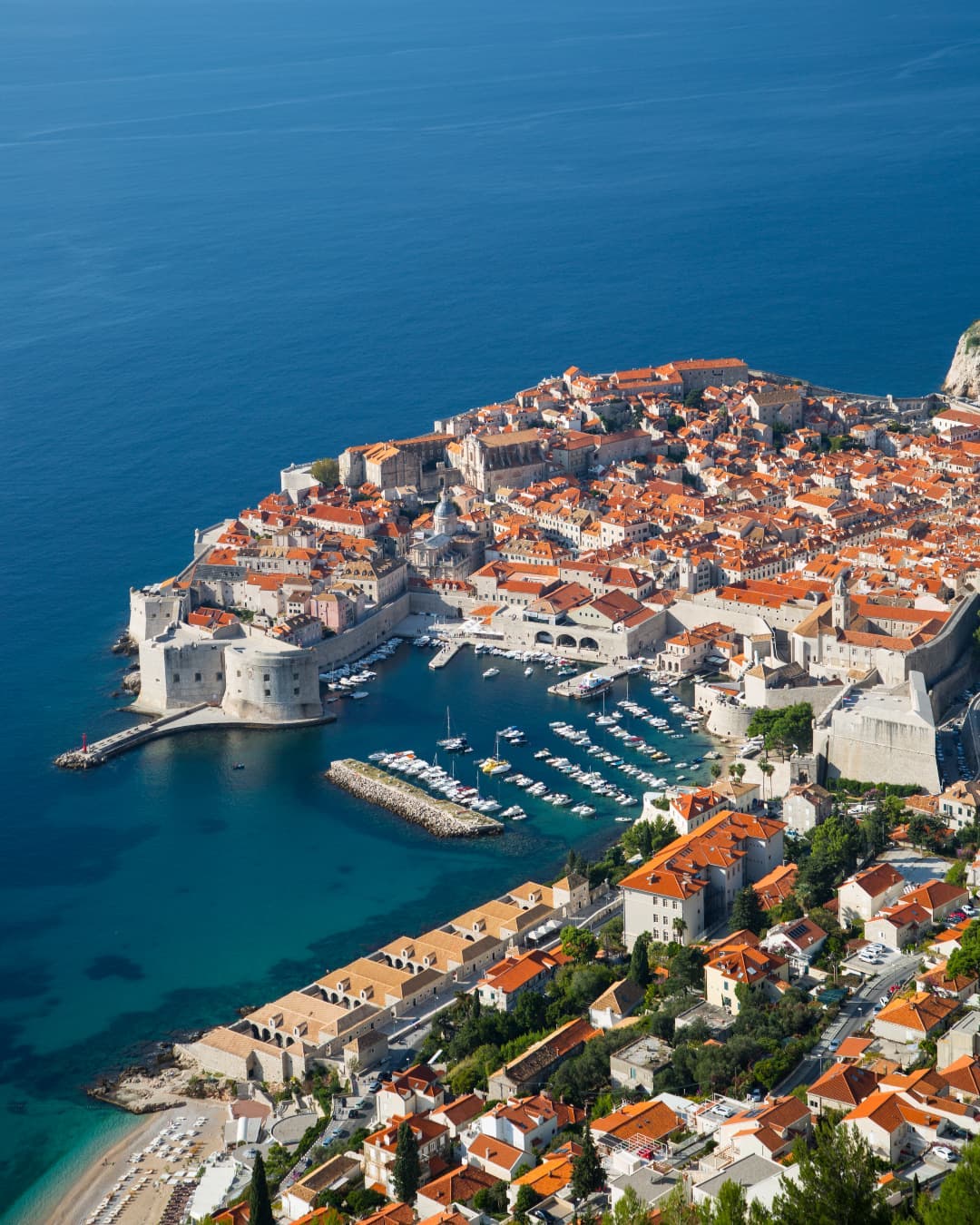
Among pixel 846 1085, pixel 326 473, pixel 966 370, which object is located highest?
pixel 966 370

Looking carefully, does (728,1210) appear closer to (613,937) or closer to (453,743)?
(613,937)

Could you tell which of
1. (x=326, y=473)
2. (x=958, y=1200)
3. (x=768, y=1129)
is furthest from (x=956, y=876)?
(x=326, y=473)

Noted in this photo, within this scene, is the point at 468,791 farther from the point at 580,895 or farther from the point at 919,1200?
the point at 919,1200

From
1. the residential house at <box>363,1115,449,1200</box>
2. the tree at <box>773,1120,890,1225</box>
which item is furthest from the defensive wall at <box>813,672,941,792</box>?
the tree at <box>773,1120,890,1225</box>

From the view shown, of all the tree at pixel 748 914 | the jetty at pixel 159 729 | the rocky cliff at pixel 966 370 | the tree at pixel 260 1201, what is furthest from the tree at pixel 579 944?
the rocky cliff at pixel 966 370

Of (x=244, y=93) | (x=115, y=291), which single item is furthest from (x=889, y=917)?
(x=244, y=93)

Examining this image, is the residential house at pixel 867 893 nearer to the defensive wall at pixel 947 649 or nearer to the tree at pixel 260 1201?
the defensive wall at pixel 947 649
